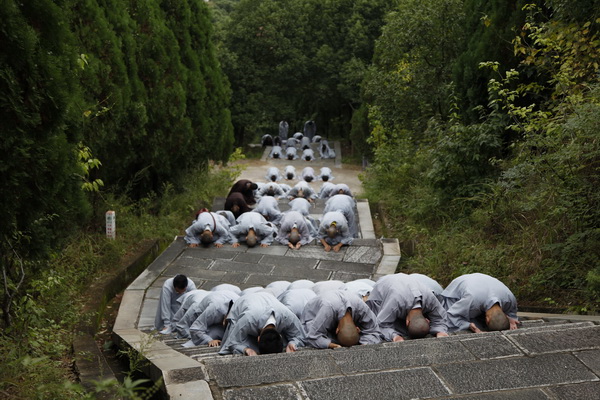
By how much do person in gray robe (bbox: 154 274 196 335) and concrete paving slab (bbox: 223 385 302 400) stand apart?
4.13 metres

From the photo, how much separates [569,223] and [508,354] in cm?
358

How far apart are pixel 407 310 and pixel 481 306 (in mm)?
789

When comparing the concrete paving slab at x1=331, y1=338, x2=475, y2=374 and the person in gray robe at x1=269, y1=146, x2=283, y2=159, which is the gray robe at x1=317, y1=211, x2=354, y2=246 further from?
the person in gray robe at x1=269, y1=146, x2=283, y2=159

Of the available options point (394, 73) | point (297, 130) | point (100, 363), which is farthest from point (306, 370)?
point (297, 130)

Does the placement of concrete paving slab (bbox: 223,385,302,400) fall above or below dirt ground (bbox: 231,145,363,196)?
above

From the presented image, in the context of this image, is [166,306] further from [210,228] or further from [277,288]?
[210,228]

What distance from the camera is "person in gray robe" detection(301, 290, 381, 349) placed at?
6941mm

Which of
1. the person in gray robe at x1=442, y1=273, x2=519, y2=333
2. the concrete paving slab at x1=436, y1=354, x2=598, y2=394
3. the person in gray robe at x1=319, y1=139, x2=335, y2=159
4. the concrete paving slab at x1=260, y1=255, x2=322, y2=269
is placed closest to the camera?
the concrete paving slab at x1=436, y1=354, x2=598, y2=394

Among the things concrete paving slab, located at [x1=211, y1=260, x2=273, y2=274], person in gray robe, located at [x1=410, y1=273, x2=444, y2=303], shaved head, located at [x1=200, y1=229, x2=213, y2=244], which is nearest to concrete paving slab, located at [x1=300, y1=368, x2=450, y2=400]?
person in gray robe, located at [x1=410, y1=273, x2=444, y2=303]

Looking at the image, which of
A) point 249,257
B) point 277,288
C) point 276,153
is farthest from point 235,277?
point 276,153

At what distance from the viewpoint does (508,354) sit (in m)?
5.38

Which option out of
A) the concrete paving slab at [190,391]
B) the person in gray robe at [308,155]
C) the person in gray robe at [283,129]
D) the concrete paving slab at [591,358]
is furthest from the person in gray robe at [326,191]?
the person in gray robe at [283,129]

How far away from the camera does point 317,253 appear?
12.3 meters

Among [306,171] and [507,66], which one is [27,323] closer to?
[507,66]
